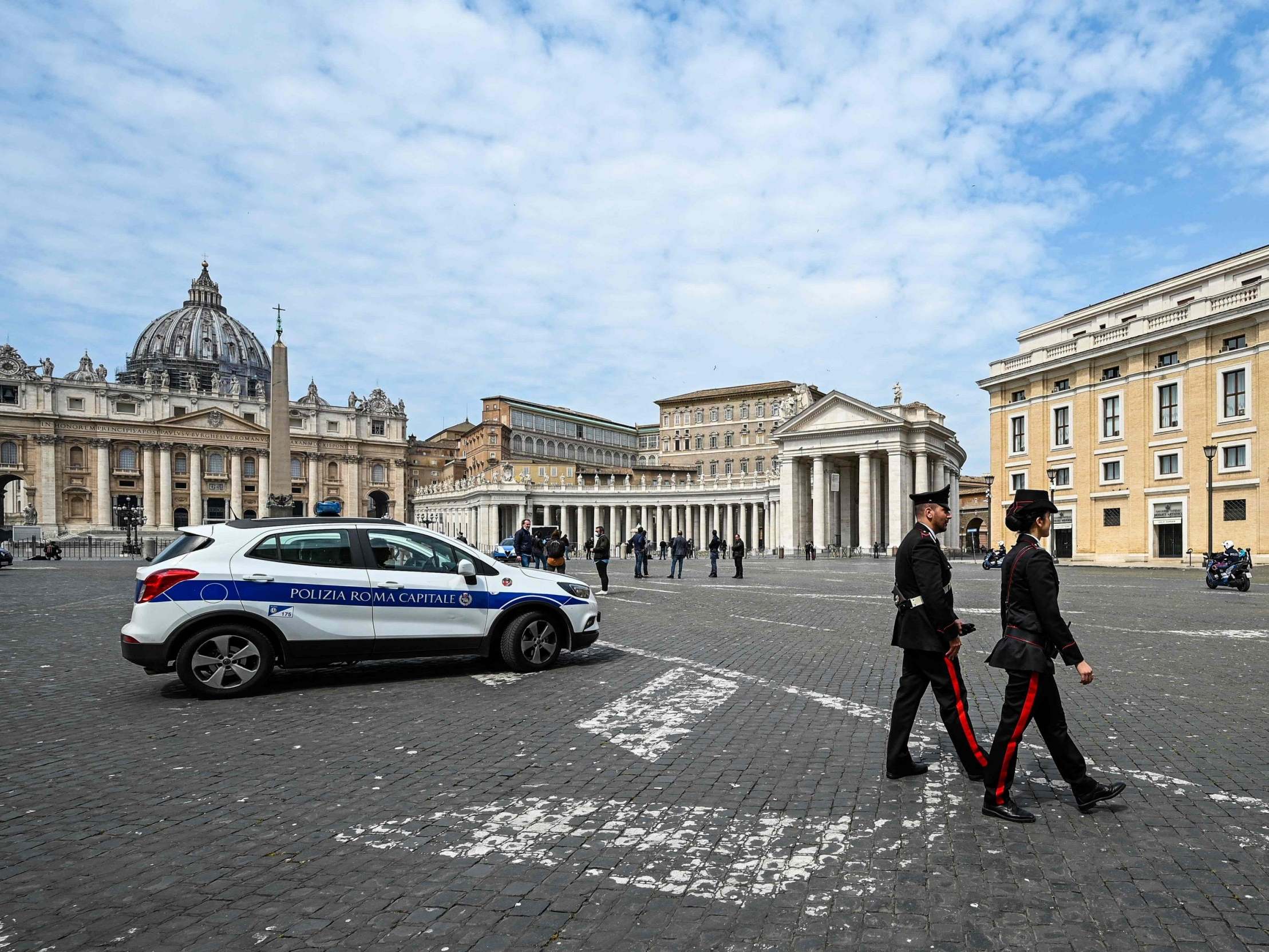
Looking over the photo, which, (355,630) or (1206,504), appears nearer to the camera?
(355,630)

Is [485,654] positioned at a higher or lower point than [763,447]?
lower

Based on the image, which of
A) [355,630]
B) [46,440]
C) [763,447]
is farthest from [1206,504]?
[46,440]

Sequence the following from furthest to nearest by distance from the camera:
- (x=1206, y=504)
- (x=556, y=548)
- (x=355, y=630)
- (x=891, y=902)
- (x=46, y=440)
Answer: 1. (x=46, y=440)
2. (x=1206, y=504)
3. (x=556, y=548)
4. (x=355, y=630)
5. (x=891, y=902)

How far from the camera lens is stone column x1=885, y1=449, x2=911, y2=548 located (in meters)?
60.4

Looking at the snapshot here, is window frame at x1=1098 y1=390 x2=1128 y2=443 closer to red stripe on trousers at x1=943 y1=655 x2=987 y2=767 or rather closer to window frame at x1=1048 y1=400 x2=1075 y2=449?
window frame at x1=1048 y1=400 x2=1075 y2=449

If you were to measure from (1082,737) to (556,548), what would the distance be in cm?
1357

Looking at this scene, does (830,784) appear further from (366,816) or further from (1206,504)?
(1206,504)

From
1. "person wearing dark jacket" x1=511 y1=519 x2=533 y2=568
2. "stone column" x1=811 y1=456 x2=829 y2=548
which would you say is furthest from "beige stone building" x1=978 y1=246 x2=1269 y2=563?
"person wearing dark jacket" x1=511 y1=519 x2=533 y2=568

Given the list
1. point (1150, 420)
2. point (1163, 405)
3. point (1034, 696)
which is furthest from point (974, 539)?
point (1034, 696)

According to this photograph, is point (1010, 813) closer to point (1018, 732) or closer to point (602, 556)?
point (1018, 732)

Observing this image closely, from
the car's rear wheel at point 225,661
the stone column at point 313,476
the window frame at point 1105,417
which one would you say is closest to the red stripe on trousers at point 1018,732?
the car's rear wheel at point 225,661

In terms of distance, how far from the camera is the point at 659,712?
729 cm

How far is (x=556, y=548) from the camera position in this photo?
1880cm

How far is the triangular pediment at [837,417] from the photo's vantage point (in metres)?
63.0
